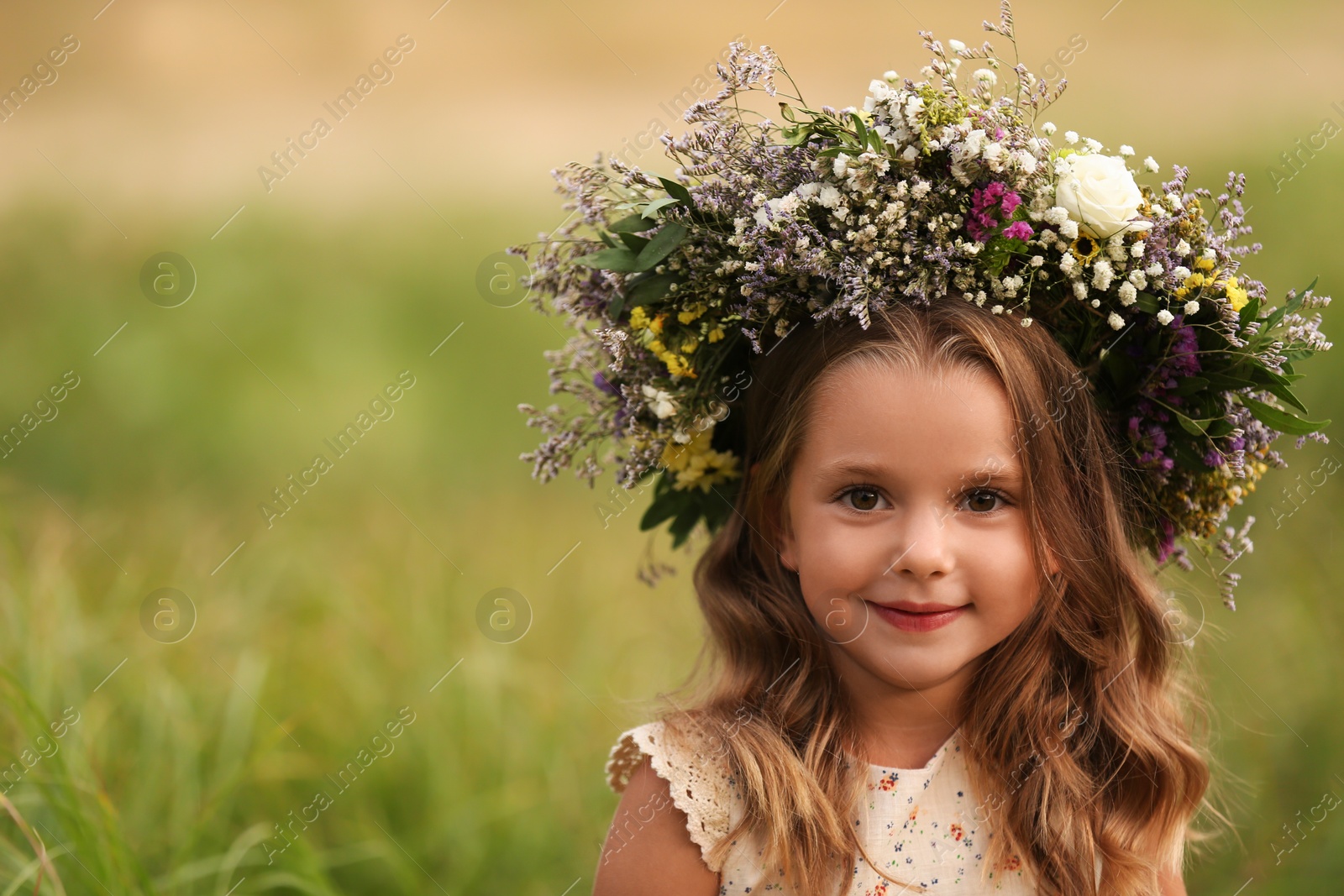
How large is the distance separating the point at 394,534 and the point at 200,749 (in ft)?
4.26

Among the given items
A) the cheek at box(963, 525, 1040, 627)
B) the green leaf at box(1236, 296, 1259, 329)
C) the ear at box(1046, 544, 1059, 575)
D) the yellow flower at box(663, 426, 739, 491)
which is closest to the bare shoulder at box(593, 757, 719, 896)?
the yellow flower at box(663, 426, 739, 491)

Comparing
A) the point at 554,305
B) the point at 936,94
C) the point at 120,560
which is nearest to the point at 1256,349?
the point at 936,94

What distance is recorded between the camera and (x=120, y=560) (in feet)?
15.3

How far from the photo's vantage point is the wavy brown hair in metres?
2.40

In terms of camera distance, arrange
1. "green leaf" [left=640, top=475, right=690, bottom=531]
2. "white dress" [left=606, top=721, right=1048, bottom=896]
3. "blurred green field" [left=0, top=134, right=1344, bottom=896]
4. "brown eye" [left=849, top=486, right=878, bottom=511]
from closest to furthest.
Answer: "brown eye" [left=849, top=486, right=878, bottom=511], "white dress" [left=606, top=721, right=1048, bottom=896], "green leaf" [left=640, top=475, right=690, bottom=531], "blurred green field" [left=0, top=134, right=1344, bottom=896]

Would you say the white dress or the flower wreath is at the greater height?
the flower wreath

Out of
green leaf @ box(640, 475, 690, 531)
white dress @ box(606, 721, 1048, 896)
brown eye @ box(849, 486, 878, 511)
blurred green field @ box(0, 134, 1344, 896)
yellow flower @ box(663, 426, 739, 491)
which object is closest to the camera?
brown eye @ box(849, 486, 878, 511)

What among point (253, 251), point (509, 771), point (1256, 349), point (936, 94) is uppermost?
point (253, 251)

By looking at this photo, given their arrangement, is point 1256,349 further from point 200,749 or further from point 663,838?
point 200,749

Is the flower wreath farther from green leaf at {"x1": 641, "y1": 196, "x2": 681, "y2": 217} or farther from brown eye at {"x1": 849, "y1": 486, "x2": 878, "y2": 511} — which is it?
brown eye at {"x1": 849, "y1": 486, "x2": 878, "y2": 511}

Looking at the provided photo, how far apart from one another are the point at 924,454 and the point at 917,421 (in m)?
0.07

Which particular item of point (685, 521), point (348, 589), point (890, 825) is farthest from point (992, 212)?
point (348, 589)

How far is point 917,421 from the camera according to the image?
227 cm

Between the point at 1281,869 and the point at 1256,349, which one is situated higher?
the point at 1256,349
